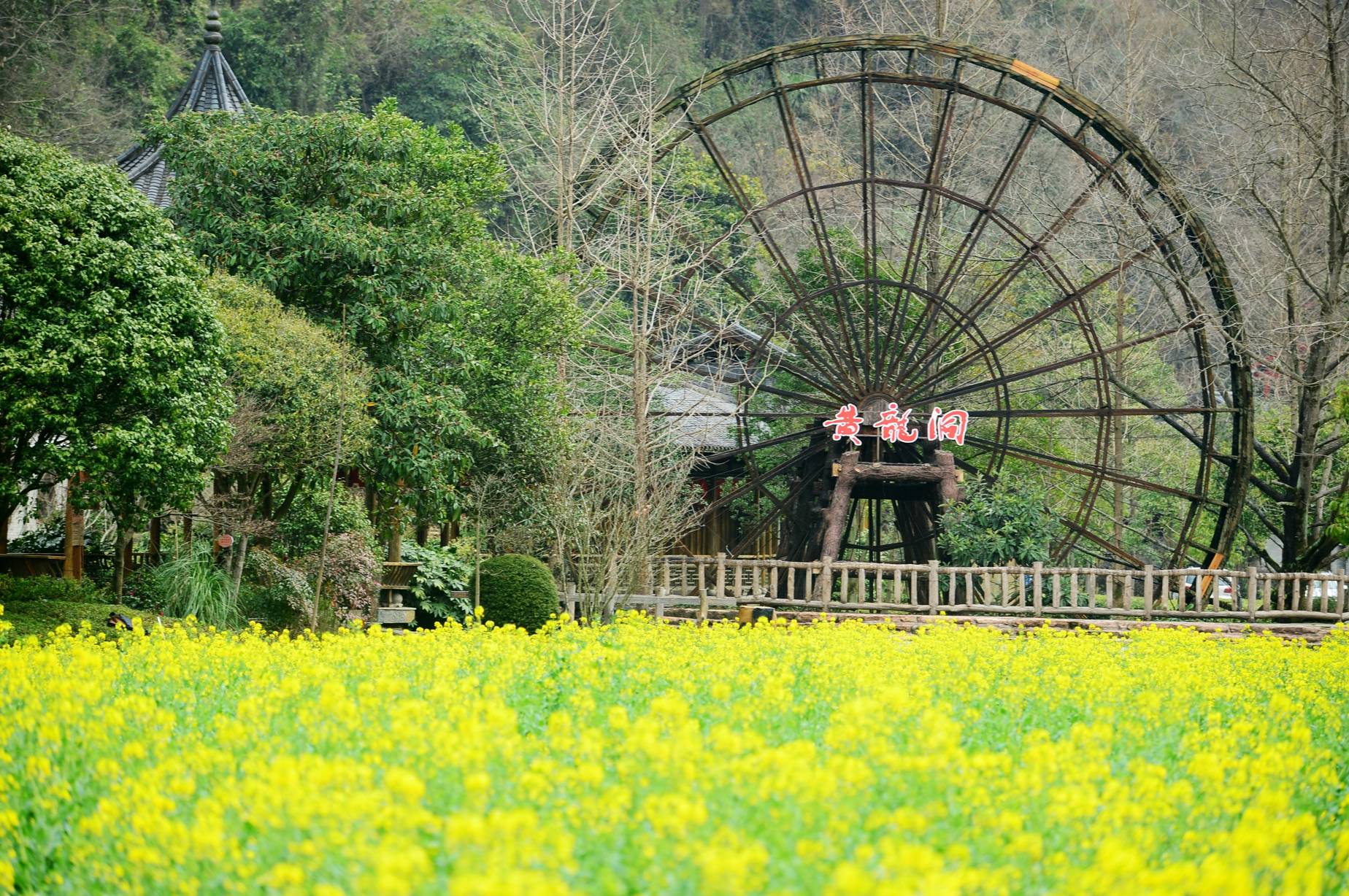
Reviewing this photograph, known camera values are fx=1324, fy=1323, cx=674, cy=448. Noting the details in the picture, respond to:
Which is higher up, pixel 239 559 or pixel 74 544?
pixel 74 544

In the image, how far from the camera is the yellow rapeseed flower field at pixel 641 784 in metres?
3.54

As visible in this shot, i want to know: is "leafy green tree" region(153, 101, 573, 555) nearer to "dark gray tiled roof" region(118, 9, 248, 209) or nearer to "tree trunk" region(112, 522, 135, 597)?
"tree trunk" region(112, 522, 135, 597)

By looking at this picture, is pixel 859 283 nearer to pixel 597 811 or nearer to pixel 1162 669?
pixel 1162 669

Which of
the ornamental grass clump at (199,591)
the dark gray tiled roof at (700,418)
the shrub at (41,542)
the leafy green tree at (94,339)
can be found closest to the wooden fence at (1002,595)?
the dark gray tiled roof at (700,418)

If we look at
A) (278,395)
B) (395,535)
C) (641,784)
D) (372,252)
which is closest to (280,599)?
(278,395)

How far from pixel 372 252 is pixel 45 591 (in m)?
4.68

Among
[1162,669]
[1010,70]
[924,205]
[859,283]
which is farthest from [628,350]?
[1162,669]

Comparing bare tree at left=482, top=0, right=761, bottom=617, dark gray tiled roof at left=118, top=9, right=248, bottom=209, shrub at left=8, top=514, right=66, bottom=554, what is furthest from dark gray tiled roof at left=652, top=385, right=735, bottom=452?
dark gray tiled roof at left=118, top=9, right=248, bottom=209

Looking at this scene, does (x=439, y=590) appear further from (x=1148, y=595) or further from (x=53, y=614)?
(x=1148, y=595)

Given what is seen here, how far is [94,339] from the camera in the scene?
35.1ft

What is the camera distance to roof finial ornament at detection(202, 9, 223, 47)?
2303 cm

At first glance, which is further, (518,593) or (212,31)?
(212,31)

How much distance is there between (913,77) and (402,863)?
17.3 meters

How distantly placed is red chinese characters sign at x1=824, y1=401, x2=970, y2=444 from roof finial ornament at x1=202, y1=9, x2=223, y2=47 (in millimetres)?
12667
